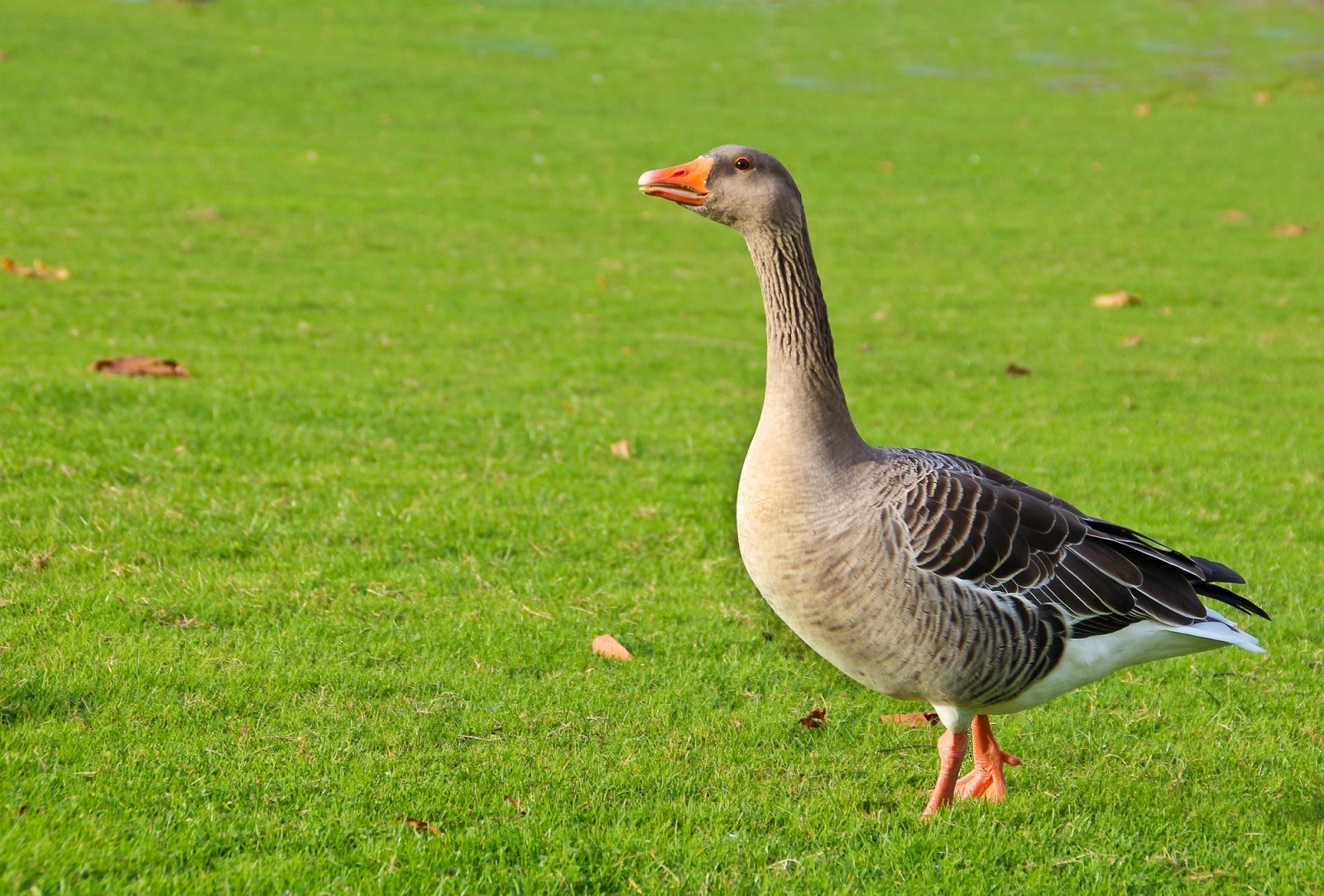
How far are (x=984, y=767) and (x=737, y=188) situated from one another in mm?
2655

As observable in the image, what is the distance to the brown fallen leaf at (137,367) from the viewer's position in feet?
33.3

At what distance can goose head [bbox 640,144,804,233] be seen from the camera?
5188mm

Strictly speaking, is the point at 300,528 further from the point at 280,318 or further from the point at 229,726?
the point at 280,318

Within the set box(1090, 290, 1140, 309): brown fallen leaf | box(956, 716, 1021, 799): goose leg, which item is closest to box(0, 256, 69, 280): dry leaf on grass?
box(956, 716, 1021, 799): goose leg

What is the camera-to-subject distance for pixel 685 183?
5254mm

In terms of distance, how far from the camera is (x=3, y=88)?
23.6 metres

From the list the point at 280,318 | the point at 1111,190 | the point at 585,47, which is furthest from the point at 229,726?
the point at 585,47

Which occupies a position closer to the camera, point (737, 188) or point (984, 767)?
point (737, 188)

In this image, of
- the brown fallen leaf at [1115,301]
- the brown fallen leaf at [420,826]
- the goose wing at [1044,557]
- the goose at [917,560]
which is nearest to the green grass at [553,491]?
the brown fallen leaf at [420,826]

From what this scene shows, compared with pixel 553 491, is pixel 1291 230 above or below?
above

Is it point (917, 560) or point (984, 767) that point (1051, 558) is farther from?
point (984, 767)

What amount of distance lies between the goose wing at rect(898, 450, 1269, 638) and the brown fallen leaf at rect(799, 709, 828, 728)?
128 cm

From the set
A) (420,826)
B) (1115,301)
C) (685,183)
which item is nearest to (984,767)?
(420,826)

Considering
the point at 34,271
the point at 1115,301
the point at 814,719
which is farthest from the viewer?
the point at 1115,301
